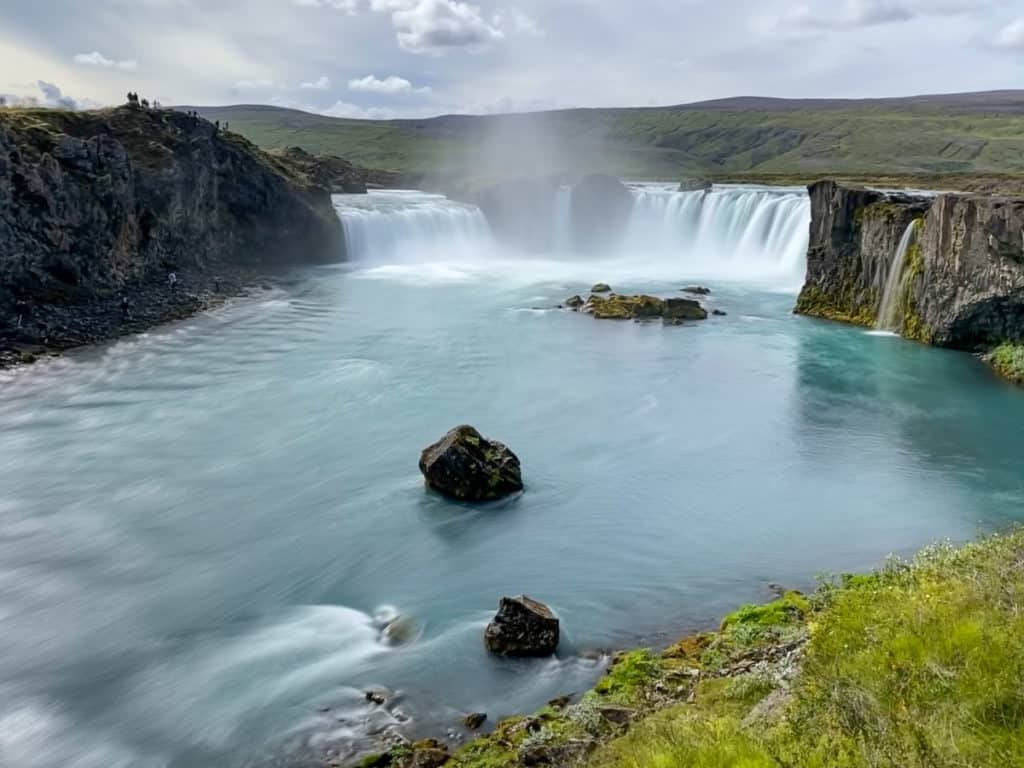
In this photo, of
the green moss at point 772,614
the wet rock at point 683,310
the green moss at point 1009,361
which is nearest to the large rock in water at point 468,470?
the green moss at point 772,614

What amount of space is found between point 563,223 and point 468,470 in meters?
57.0

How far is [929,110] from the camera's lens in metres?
195

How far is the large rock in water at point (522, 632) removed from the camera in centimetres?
1277

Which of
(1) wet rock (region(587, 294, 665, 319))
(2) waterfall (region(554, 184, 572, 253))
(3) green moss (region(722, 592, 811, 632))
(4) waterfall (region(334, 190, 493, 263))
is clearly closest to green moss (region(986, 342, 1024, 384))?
(1) wet rock (region(587, 294, 665, 319))

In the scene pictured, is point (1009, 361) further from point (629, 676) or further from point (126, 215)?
point (126, 215)

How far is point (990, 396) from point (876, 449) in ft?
25.1

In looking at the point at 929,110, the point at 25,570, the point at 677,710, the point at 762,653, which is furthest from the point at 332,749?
the point at 929,110

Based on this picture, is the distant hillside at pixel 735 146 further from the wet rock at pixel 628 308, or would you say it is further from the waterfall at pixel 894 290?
the waterfall at pixel 894 290

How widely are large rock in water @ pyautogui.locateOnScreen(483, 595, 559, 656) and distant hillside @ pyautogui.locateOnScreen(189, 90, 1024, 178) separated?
326ft

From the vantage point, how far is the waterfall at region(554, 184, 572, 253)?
72.6 metres

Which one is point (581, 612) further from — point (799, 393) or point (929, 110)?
point (929, 110)

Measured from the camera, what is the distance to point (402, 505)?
63.0ft

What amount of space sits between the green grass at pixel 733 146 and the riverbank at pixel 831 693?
93170mm

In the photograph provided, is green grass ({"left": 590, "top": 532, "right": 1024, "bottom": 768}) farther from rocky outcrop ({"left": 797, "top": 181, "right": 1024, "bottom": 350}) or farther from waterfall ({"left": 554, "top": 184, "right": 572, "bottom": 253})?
waterfall ({"left": 554, "top": 184, "right": 572, "bottom": 253})
